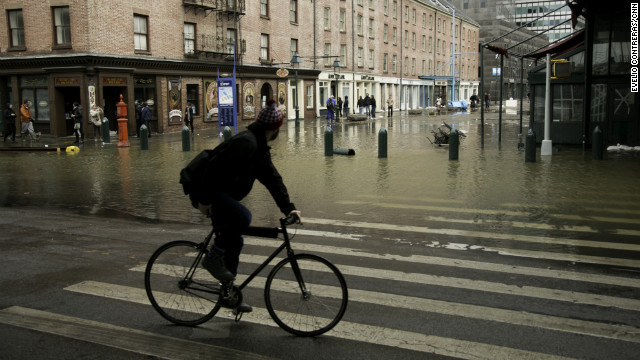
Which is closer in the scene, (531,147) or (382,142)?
(531,147)

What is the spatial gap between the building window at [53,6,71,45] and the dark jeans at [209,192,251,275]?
26946 mm

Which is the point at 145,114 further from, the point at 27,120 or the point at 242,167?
the point at 242,167

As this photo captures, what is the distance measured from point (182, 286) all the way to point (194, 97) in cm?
3183

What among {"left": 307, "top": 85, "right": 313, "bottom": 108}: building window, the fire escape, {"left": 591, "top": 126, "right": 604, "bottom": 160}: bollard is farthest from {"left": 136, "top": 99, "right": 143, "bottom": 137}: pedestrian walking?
{"left": 591, "top": 126, "right": 604, "bottom": 160}: bollard

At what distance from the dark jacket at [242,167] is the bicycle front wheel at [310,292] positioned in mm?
459

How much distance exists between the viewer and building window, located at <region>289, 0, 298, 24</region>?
45.0 metres

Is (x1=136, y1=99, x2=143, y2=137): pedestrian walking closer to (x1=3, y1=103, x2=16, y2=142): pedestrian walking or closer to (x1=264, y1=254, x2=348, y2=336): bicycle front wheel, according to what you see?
(x1=3, y1=103, x2=16, y2=142): pedestrian walking

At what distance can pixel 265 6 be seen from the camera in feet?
137

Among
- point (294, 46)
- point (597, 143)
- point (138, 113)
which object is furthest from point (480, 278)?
point (294, 46)

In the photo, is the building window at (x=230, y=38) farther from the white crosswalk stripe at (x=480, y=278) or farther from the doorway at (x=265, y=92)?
the white crosswalk stripe at (x=480, y=278)

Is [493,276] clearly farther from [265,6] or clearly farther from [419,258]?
[265,6]

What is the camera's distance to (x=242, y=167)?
4.48 meters

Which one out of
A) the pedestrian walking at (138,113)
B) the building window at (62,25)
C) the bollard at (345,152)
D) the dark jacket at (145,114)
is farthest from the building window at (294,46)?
the bollard at (345,152)

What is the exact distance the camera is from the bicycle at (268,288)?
4531mm
